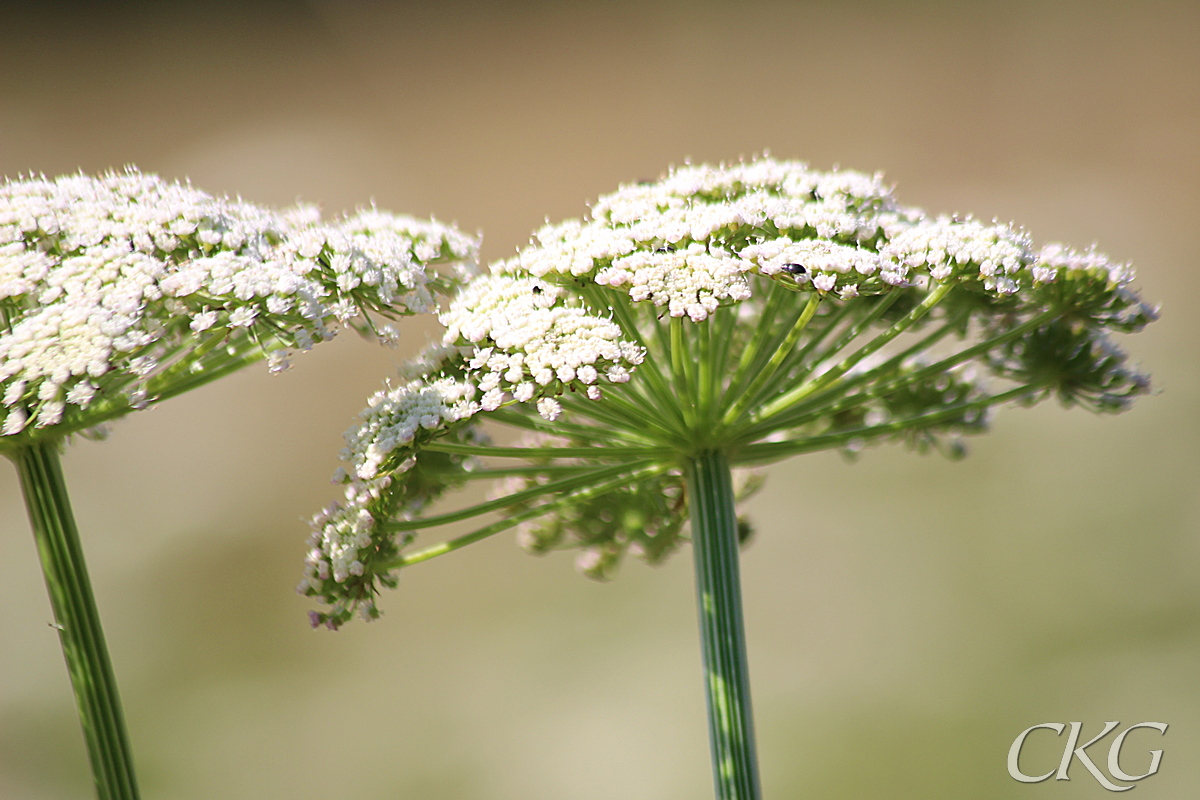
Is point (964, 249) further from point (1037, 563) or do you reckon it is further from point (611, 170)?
point (611, 170)

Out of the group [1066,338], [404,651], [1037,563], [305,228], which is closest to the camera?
[305,228]

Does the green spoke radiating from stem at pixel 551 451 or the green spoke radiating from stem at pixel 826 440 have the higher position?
the green spoke radiating from stem at pixel 551 451

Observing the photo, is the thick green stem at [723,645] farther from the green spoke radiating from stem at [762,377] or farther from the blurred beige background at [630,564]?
the blurred beige background at [630,564]

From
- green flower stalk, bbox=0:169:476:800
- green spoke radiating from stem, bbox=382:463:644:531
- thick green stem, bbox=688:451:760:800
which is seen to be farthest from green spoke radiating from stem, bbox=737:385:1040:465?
green flower stalk, bbox=0:169:476:800

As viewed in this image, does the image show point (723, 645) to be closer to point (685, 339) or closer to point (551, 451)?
point (551, 451)

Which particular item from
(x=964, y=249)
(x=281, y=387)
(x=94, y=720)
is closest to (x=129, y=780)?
(x=94, y=720)

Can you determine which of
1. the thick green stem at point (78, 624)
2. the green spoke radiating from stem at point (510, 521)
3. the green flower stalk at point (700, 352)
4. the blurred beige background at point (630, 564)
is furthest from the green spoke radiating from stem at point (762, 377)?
the blurred beige background at point (630, 564)

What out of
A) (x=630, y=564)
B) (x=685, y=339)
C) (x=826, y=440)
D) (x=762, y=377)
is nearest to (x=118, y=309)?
(x=685, y=339)
